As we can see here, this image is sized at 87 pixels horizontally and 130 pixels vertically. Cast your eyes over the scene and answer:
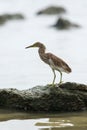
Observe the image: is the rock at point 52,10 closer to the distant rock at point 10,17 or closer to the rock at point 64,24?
the distant rock at point 10,17

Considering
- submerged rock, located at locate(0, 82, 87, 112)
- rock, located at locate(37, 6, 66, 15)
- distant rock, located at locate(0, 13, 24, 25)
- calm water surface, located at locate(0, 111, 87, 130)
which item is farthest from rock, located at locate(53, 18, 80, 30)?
calm water surface, located at locate(0, 111, 87, 130)

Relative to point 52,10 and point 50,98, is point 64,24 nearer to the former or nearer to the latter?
point 52,10

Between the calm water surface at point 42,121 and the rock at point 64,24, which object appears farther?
the rock at point 64,24

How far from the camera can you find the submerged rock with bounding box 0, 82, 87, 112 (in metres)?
10.2

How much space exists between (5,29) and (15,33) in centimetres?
197

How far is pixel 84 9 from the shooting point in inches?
1341

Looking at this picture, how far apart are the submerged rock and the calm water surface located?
0.49 feet

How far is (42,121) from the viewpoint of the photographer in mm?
9844

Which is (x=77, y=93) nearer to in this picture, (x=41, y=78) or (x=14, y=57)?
(x=41, y=78)

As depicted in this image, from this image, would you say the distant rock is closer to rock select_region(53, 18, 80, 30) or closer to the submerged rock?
rock select_region(53, 18, 80, 30)

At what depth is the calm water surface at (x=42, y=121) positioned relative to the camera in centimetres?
945

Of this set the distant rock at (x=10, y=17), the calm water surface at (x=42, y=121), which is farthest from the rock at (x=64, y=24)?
the calm water surface at (x=42, y=121)

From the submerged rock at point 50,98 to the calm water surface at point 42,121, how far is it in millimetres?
149

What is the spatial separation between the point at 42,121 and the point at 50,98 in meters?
0.53
